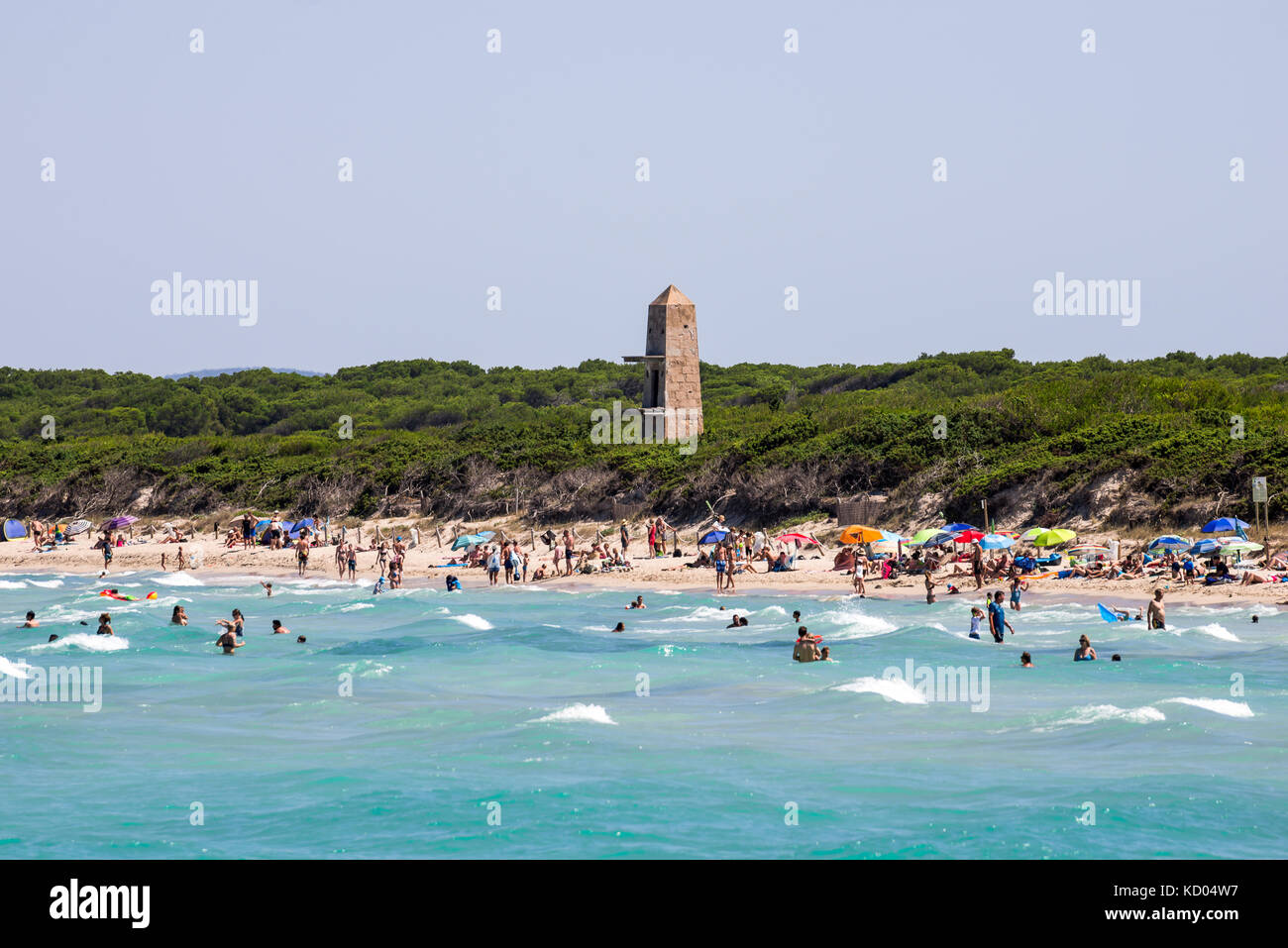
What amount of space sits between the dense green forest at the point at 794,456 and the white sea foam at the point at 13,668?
2015 centimetres

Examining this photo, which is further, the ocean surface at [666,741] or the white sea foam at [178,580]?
the white sea foam at [178,580]

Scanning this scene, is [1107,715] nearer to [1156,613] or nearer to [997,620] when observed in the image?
[997,620]

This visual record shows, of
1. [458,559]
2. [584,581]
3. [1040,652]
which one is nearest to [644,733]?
[1040,652]

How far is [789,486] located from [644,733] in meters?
22.7

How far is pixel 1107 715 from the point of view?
60.6 ft

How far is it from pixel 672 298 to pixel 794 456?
372 inches

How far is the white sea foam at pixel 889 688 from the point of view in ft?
66.3

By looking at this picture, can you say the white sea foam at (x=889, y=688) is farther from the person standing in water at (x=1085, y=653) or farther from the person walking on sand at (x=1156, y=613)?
the person walking on sand at (x=1156, y=613)

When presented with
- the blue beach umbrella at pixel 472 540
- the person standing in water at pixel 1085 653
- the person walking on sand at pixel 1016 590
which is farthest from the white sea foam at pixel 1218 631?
the blue beach umbrella at pixel 472 540

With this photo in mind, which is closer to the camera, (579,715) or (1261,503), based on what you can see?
(579,715)

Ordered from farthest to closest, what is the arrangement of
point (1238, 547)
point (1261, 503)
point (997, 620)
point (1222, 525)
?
point (1261, 503) → point (1222, 525) → point (1238, 547) → point (997, 620)

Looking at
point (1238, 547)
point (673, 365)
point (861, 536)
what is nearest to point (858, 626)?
point (861, 536)
